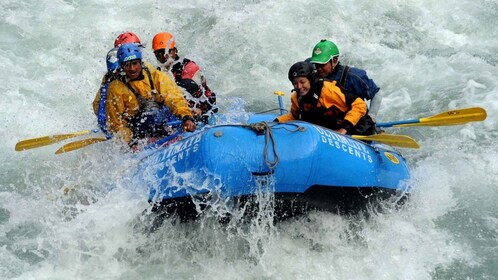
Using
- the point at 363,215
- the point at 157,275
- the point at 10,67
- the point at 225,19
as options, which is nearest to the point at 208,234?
the point at 157,275

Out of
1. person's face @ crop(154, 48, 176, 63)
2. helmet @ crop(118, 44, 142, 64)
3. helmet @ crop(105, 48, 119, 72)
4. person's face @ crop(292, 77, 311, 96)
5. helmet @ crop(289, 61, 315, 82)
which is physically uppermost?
helmet @ crop(118, 44, 142, 64)

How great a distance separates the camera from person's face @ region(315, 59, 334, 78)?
5430 mm

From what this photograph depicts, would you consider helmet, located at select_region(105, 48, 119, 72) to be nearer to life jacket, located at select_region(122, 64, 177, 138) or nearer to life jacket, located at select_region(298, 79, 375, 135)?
life jacket, located at select_region(122, 64, 177, 138)

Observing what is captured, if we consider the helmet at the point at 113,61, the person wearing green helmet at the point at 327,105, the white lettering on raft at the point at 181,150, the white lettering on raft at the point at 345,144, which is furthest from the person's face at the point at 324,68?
the helmet at the point at 113,61

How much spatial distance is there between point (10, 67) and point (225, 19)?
3618 millimetres

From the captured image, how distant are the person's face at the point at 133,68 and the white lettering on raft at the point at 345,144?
6.02 feet

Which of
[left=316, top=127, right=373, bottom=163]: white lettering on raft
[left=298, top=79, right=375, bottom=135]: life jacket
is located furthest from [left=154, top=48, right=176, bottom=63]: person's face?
[left=316, top=127, right=373, bottom=163]: white lettering on raft

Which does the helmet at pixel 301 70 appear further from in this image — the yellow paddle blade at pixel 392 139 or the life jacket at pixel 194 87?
the life jacket at pixel 194 87

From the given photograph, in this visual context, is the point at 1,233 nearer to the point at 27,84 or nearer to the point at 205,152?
the point at 205,152

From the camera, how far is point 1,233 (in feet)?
17.1

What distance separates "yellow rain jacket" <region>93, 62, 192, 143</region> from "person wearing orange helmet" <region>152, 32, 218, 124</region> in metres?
0.41

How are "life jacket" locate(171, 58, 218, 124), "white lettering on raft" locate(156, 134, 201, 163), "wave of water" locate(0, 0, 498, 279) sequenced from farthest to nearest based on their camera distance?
"life jacket" locate(171, 58, 218, 124) < "wave of water" locate(0, 0, 498, 279) < "white lettering on raft" locate(156, 134, 201, 163)

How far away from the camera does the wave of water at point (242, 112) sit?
472 centimetres

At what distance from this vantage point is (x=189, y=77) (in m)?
6.15
